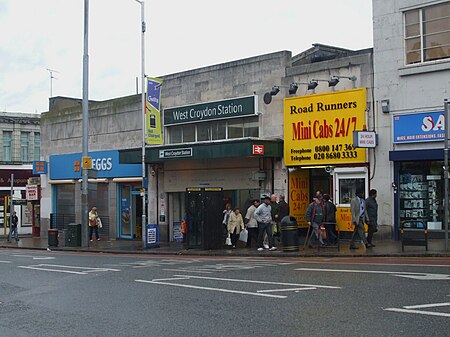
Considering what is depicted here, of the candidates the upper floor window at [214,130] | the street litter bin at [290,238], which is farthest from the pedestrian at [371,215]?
the upper floor window at [214,130]

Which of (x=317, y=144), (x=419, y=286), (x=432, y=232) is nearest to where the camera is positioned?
(x=419, y=286)

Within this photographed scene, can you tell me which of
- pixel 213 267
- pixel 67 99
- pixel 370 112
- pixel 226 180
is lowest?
pixel 213 267

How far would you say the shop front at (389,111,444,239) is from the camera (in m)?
20.4

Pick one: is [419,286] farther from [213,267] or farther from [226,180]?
[226,180]

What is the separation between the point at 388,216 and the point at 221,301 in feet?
39.9

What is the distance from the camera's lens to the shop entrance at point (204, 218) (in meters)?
22.8

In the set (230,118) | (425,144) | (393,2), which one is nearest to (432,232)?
(425,144)

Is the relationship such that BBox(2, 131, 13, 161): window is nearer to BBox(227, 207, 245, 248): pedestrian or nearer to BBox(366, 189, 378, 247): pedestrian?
BBox(227, 207, 245, 248): pedestrian

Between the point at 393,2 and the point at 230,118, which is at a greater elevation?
the point at 393,2

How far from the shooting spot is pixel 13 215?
3453 centimetres

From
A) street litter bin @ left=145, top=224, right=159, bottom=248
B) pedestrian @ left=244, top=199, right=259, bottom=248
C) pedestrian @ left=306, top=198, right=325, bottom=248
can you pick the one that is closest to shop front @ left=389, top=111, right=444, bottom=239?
pedestrian @ left=306, top=198, right=325, bottom=248

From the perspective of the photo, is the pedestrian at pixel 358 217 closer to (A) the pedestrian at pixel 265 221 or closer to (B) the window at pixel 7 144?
(A) the pedestrian at pixel 265 221

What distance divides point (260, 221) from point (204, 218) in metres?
2.47

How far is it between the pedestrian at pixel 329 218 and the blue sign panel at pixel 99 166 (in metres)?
11.8
